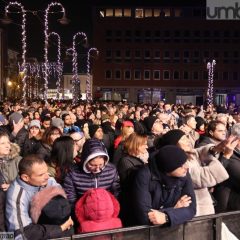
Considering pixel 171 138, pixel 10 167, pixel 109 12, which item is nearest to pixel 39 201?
pixel 10 167

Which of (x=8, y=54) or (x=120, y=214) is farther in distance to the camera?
(x=8, y=54)

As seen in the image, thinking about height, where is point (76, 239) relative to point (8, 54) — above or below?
below

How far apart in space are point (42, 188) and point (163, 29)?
8080 centimetres

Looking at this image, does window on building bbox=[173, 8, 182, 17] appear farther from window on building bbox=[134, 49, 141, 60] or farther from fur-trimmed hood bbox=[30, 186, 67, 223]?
fur-trimmed hood bbox=[30, 186, 67, 223]

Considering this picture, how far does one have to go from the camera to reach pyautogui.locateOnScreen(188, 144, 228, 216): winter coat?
17.8 ft

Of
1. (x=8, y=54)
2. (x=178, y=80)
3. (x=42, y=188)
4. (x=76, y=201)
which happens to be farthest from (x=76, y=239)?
(x=8, y=54)

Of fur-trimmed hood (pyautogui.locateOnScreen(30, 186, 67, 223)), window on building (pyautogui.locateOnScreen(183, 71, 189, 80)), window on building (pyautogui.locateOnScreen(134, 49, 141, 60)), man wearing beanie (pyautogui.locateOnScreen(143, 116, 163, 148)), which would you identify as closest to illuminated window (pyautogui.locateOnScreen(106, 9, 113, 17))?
window on building (pyautogui.locateOnScreen(134, 49, 141, 60))

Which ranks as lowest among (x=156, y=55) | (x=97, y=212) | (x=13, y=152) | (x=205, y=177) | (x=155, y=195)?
(x=97, y=212)

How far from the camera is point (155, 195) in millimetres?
4926

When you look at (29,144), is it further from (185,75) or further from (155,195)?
(185,75)

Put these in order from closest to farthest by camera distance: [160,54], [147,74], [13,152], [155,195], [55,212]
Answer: [55,212]
[155,195]
[13,152]
[160,54]
[147,74]

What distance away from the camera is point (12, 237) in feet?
14.5

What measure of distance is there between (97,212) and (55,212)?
0.48 m

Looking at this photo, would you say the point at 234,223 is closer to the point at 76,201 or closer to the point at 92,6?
the point at 76,201
